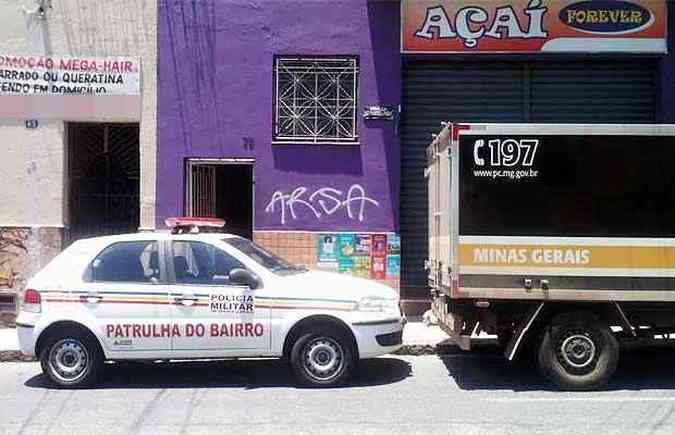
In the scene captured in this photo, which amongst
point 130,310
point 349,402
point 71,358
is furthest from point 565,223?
point 71,358

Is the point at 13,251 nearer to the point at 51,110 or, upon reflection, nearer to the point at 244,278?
the point at 51,110

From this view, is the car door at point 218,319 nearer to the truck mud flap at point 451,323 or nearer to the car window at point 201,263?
the car window at point 201,263

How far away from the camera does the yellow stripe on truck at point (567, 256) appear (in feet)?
28.3

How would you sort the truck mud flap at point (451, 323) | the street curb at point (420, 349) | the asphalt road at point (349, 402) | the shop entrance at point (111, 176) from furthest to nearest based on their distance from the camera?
the shop entrance at point (111, 176)
the street curb at point (420, 349)
the truck mud flap at point (451, 323)
the asphalt road at point (349, 402)

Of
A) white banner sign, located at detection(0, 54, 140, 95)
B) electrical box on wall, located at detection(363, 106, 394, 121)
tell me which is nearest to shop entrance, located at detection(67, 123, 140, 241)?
white banner sign, located at detection(0, 54, 140, 95)

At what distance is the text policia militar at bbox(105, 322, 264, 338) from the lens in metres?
8.76

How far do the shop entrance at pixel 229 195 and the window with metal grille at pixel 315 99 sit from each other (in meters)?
1.16

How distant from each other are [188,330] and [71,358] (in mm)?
1387

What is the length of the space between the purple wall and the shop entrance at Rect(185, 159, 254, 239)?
0.63 metres

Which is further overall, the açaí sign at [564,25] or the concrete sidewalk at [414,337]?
the açaí sign at [564,25]

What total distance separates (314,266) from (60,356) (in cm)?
538

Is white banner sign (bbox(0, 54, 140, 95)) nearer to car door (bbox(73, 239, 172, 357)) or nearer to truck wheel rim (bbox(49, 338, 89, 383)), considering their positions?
car door (bbox(73, 239, 172, 357))

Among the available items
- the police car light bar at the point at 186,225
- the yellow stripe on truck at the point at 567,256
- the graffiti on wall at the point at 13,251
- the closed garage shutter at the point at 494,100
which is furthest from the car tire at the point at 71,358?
the closed garage shutter at the point at 494,100

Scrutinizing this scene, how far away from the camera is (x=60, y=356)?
895 centimetres
